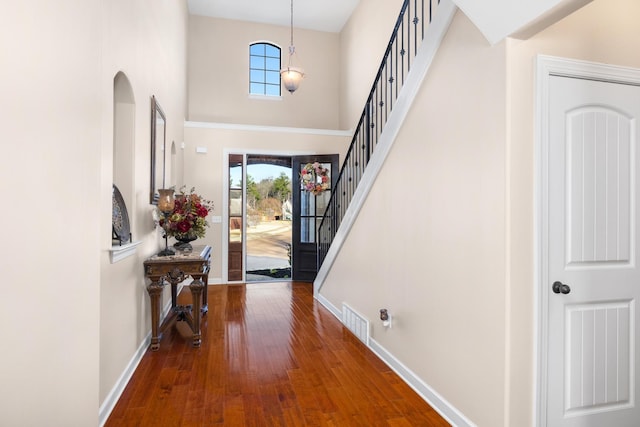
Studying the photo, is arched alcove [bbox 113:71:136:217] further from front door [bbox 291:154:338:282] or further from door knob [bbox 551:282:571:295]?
front door [bbox 291:154:338:282]

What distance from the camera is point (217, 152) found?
648 cm

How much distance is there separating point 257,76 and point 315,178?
2560 millimetres

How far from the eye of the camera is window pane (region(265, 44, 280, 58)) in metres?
7.50

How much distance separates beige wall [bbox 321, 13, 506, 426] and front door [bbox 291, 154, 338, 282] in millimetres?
3482

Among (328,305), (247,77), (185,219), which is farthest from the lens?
(247,77)

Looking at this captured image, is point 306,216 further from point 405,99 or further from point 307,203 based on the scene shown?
point 405,99

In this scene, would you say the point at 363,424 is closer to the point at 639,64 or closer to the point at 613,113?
the point at 613,113

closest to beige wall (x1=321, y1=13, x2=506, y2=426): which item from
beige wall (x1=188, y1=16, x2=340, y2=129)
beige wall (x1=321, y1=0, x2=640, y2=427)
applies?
beige wall (x1=321, y1=0, x2=640, y2=427)

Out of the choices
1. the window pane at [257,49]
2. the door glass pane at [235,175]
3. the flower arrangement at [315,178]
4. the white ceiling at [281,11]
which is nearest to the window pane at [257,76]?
the window pane at [257,49]

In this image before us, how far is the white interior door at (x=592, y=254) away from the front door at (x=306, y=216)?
4855mm

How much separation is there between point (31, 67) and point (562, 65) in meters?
2.36

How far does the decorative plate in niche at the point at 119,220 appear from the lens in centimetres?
261

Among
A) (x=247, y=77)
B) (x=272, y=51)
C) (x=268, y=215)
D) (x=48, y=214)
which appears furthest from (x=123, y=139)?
(x=268, y=215)

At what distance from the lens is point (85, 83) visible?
1738 mm
